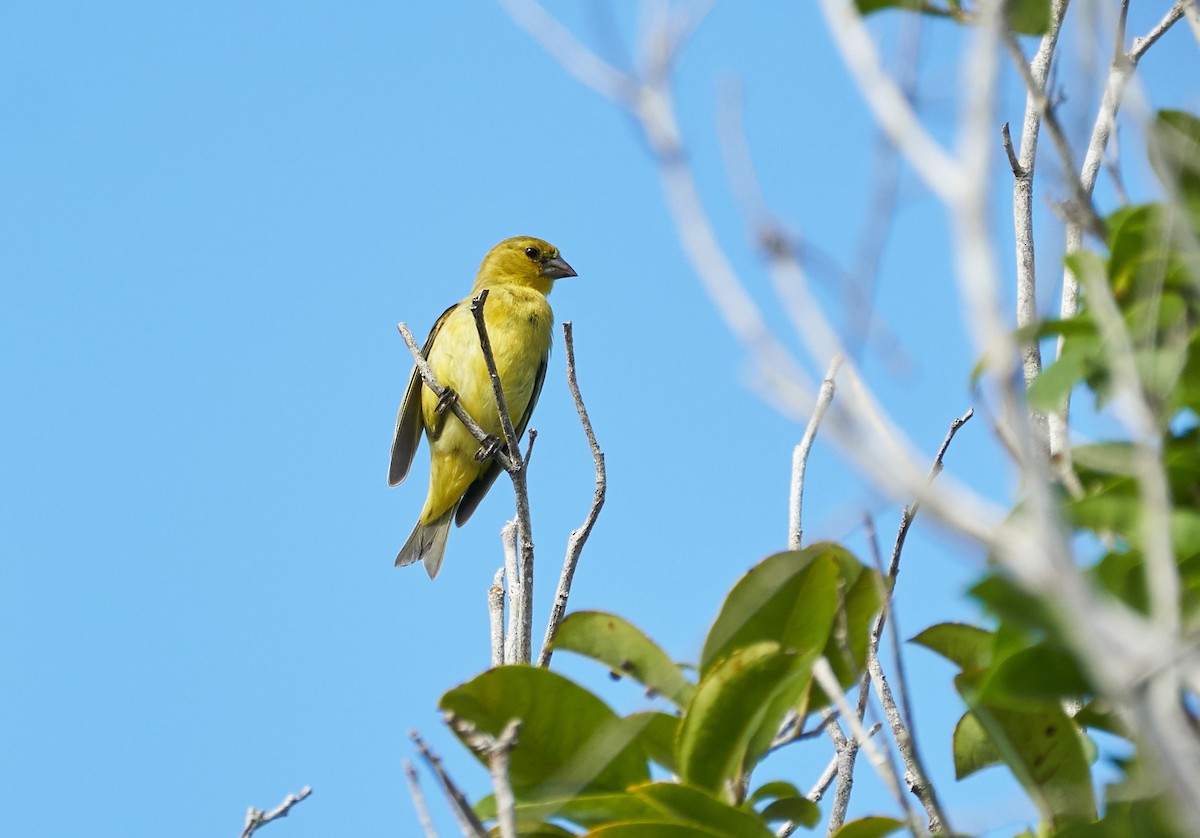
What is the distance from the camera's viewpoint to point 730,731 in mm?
1987

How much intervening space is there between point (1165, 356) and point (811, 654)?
24.9 inches

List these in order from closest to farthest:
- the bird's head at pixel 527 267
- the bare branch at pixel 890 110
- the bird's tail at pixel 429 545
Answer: the bare branch at pixel 890 110
the bird's tail at pixel 429 545
the bird's head at pixel 527 267

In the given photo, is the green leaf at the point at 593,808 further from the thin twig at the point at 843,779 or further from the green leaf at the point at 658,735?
the thin twig at the point at 843,779

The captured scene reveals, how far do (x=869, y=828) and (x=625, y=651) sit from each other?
45 cm

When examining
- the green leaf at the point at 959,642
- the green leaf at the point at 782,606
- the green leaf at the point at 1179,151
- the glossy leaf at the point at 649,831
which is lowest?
the glossy leaf at the point at 649,831

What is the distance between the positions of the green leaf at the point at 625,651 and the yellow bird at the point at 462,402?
226 inches

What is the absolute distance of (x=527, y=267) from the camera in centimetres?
938

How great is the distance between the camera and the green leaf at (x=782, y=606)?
2.05 metres

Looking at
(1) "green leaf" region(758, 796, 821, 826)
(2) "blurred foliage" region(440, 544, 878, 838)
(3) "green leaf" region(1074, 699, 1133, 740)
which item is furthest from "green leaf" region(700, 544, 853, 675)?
(3) "green leaf" region(1074, 699, 1133, 740)

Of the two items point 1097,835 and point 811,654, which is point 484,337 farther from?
point 1097,835

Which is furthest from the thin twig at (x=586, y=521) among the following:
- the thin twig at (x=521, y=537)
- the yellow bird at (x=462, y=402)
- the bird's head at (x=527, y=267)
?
the bird's head at (x=527, y=267)

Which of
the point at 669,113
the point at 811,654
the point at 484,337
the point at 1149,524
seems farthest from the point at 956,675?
the point at 484,337

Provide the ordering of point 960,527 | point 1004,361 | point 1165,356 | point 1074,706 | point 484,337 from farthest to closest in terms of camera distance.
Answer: point 484,337
point 1074,706
point 1165,356
point 960,527
point 1004,361

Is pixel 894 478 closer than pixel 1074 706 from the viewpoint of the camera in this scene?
Yes
